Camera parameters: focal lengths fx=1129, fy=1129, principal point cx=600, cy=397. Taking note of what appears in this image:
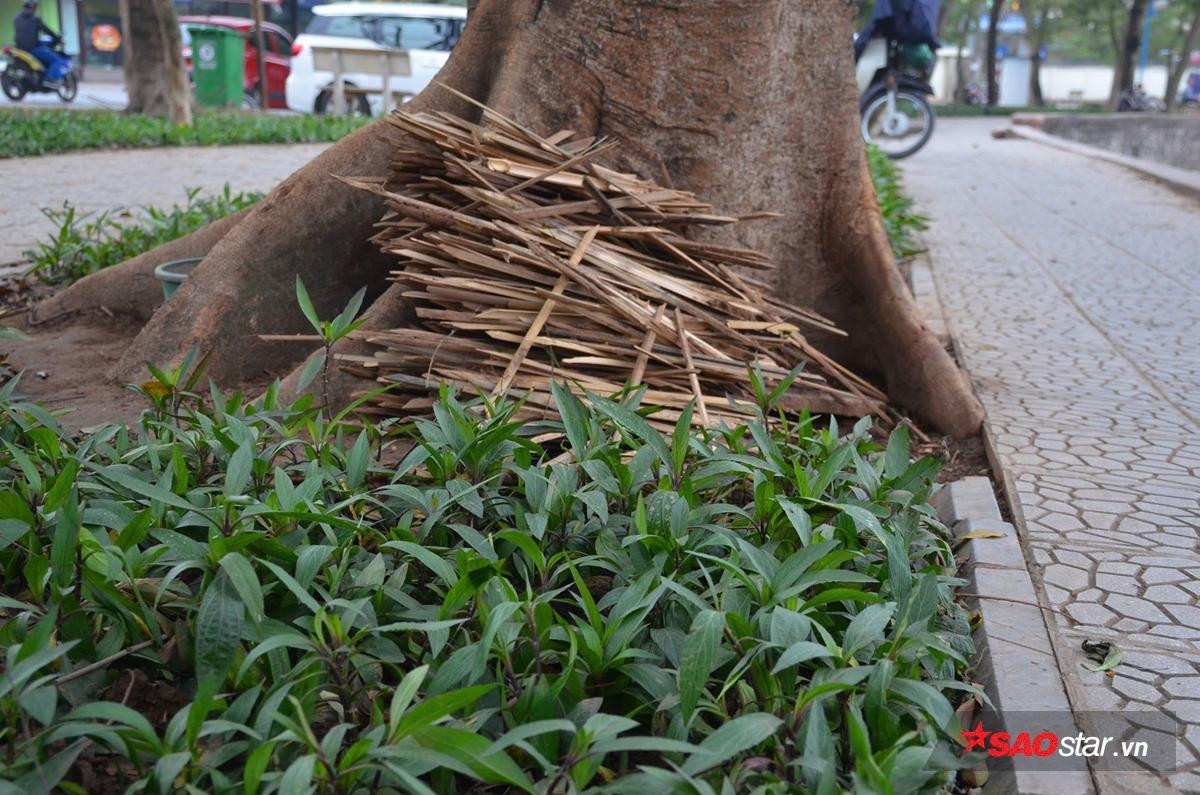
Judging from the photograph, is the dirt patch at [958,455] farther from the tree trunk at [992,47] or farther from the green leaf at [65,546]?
the tree trunk at [992,47]

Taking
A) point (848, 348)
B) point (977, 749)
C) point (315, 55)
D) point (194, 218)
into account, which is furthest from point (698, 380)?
point (315, 55)

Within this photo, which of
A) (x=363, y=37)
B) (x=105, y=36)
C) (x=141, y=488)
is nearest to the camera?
(x=141, y=488)

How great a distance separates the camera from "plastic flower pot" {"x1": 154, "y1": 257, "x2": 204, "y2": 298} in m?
4.09

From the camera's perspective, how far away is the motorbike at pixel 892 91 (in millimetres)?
12406

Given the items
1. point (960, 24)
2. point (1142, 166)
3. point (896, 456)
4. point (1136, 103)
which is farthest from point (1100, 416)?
point (960, 24)

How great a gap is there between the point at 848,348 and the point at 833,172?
679 millimetres

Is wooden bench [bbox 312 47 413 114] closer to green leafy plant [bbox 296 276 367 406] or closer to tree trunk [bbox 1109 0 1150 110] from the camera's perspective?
green leafy plant [bbox 296 276 367 406]

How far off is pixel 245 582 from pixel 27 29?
2261 cm

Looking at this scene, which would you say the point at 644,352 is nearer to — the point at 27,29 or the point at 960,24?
the point at 27,29

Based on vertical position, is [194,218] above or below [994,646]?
above

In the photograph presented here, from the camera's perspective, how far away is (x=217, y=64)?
20.4 m

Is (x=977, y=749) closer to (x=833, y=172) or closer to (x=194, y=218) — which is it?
(x=833, y=172)

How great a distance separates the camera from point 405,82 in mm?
18156

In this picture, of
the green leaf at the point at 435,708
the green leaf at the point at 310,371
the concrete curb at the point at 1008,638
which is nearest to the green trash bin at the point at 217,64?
the green leaf at the point at 310,371
